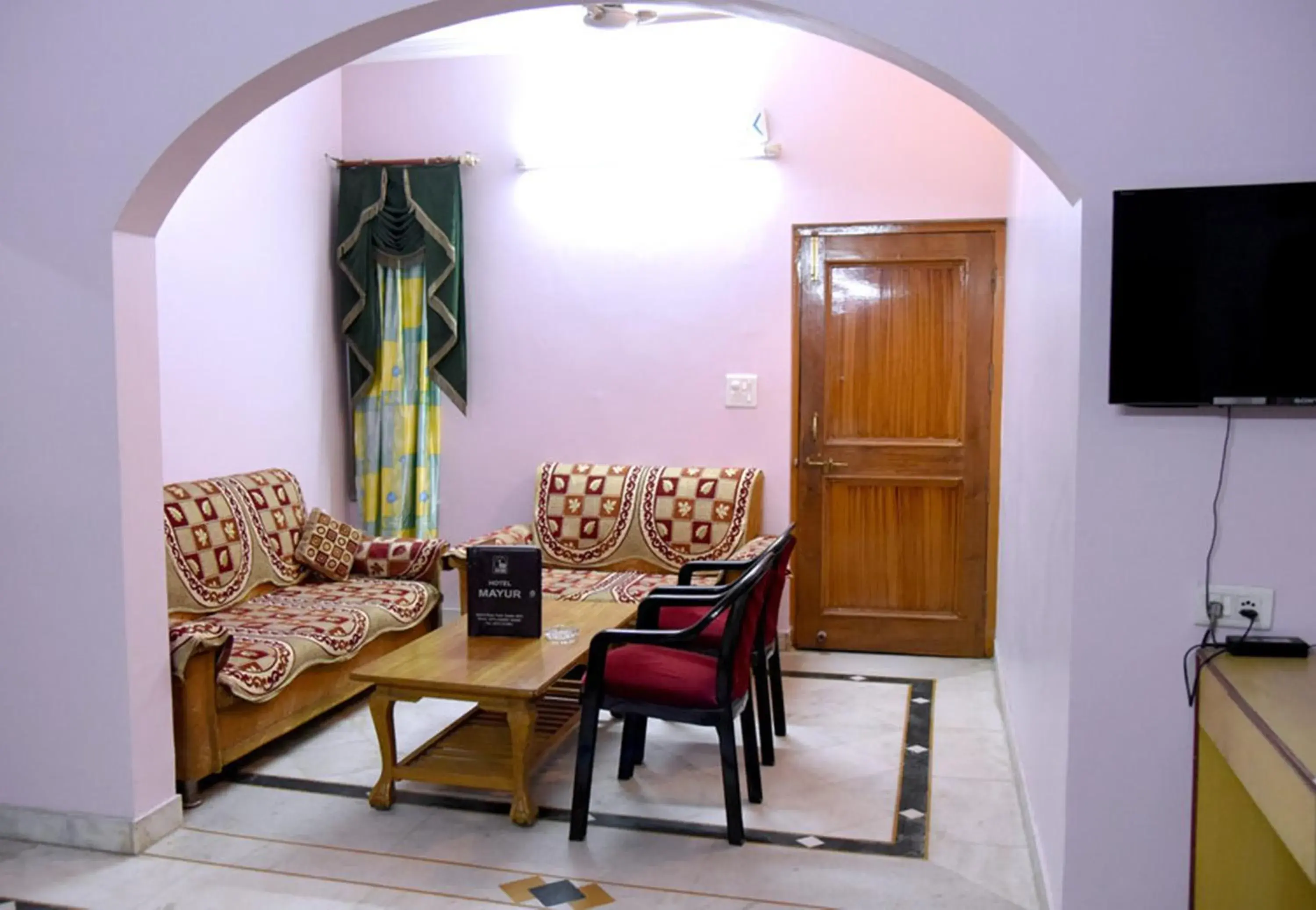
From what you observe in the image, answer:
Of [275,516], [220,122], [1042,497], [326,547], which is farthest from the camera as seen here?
[326,547]

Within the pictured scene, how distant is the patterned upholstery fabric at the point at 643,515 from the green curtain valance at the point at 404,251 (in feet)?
2.58

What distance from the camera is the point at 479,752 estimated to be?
345 cm

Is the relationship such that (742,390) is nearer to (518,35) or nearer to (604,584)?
(604,584)

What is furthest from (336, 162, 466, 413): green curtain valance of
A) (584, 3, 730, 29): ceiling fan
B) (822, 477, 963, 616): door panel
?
(822, 477, 963, 616): door panel

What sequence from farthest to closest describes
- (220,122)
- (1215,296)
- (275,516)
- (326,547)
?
(326,547), (275,516), (220,122), (1215,296)

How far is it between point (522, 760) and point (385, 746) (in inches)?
17.3

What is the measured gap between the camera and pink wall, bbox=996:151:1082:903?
7.95 ft

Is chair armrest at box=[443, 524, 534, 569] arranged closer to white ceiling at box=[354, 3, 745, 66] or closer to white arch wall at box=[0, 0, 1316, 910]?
white arch wall at box=[0, 0, 1316, 910]

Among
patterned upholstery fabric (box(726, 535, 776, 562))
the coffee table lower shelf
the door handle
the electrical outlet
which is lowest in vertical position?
the coffee table lower shelf

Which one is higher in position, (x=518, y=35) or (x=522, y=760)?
(x=518, y=35)

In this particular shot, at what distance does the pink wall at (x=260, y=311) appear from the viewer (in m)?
4.50

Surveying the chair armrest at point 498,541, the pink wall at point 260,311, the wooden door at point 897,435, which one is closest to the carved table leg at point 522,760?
the chair armrest at point 498,541

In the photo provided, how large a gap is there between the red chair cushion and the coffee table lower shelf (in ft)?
0.85

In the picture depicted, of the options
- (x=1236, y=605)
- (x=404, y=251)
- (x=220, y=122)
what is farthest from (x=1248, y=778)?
(x=404, y=251)
